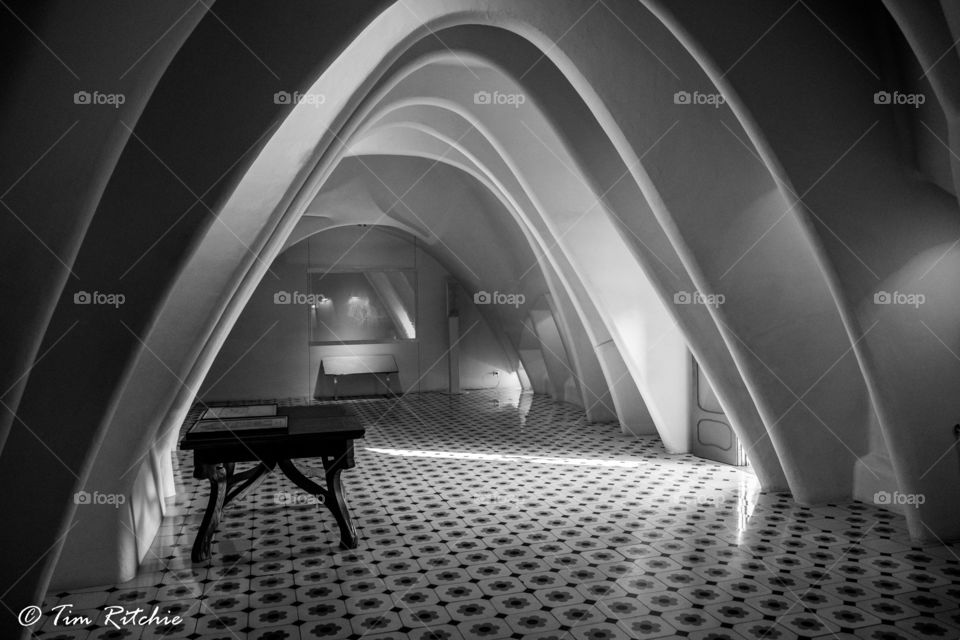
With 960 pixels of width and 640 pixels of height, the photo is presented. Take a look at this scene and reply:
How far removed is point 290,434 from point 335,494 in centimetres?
85

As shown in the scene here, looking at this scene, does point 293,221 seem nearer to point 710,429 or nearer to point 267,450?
point 267,450

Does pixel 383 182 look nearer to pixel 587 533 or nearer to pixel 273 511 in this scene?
pixel 273 511

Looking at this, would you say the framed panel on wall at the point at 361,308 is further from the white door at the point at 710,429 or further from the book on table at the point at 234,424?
the book on table at the point at 234,424

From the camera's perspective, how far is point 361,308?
54.4 ft

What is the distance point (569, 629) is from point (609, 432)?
7.12m

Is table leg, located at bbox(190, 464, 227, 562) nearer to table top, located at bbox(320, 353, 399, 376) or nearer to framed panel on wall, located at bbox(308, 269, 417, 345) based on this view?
framed panel on wall, located at bbox(308, 269, 417, 345)

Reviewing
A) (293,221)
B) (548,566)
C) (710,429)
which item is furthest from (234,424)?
(710,429)

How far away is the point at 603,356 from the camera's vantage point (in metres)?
11.0

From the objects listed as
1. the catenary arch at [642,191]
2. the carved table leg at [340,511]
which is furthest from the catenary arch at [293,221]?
the carved table leg at [340,511]

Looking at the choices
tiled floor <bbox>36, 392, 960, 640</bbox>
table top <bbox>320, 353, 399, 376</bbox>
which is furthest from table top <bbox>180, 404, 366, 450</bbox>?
table top <bbox>320, 353, 399, 376</bbox>

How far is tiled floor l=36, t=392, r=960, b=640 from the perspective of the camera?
168 inches
